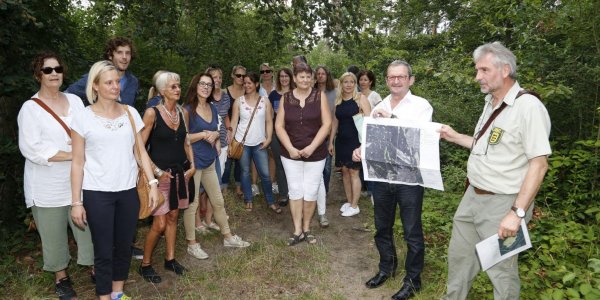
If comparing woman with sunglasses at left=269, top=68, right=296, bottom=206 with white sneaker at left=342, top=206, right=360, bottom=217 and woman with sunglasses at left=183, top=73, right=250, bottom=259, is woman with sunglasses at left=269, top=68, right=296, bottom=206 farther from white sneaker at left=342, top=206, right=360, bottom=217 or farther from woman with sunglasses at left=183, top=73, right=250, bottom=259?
woman with sunglasses at left=183, top=73, right=250, bottom=259

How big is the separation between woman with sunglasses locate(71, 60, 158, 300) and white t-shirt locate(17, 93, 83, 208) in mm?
283

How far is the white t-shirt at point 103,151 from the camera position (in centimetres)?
317

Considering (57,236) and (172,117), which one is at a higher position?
(172,117)

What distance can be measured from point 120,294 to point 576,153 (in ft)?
16.3

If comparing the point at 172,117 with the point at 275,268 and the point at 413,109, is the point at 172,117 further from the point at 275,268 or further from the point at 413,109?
the point at 413,109

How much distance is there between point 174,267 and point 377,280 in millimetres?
2139

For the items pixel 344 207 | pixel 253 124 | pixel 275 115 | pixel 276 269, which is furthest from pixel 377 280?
pixel 275 115

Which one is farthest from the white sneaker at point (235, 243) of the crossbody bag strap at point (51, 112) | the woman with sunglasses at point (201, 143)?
the crossbody bag strap at point (51, 112)

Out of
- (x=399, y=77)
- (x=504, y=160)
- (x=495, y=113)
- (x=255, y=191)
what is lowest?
(x=255, y=191)

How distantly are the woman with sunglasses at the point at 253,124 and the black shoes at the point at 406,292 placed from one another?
2.84 metres

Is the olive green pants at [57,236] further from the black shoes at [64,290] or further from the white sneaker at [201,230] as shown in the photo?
the white sneaker at [201,230]

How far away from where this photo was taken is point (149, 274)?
423cm

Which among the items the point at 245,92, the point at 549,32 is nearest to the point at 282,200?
the point at 245,92

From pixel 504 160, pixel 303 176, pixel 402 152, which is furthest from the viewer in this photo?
pixel 303 176
